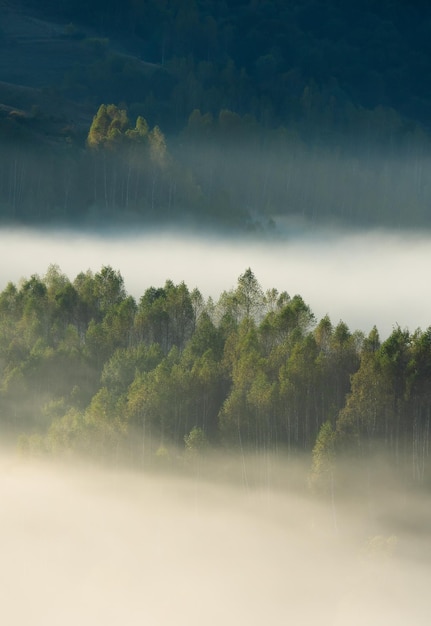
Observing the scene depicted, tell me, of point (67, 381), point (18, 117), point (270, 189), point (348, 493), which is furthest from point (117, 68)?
point (348, 493)

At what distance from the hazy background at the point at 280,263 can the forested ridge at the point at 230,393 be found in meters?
34.8

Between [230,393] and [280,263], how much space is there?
73140 millimetres

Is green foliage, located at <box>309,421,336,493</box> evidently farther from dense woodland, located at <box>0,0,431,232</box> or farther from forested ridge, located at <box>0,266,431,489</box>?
dense woodland, located at <box>0,0,431,232</box>

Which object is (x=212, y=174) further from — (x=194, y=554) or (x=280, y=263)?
(x=194, y=554)

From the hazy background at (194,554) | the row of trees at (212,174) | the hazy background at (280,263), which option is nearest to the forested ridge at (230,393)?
the hazy background at (194,554)

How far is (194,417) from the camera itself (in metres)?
67.8

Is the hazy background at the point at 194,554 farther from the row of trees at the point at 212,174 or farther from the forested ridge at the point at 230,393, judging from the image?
the row of trees at the point at 212,174

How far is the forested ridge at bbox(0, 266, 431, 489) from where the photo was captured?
214 feet

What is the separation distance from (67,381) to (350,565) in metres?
19.1

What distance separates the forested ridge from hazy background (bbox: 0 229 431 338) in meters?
34.8

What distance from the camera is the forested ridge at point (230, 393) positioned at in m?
65.4

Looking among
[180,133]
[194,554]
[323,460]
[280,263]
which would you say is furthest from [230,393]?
[180,133]

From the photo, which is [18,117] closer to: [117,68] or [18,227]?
[18,227]

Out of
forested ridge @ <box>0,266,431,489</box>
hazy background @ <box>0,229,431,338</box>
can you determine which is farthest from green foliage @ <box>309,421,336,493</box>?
hazy background @ <box>0,229,431,338</box>
